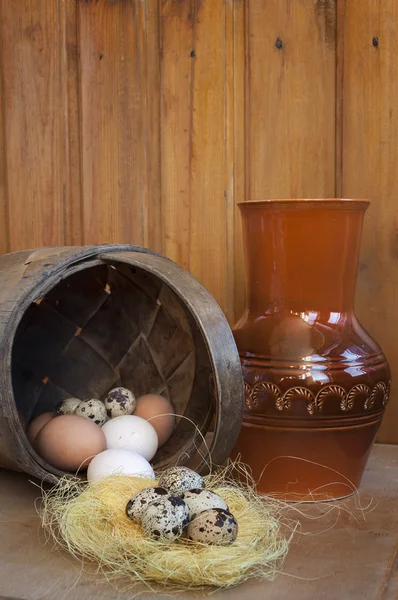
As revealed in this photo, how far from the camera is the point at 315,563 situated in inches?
50.6

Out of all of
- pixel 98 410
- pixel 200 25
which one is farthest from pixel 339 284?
pixel 200 25

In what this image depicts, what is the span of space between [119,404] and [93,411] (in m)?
0.07

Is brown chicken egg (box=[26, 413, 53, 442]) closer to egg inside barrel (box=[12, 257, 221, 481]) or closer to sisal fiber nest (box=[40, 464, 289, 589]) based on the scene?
egg inside barrel (box=[12, 257, 221, 481])

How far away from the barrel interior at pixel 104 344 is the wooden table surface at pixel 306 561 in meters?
0.38

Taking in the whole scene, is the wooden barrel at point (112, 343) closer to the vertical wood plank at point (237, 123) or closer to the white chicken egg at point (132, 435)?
the white chicken egg at point (132, 435)

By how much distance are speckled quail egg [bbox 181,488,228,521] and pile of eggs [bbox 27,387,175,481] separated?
0.19m

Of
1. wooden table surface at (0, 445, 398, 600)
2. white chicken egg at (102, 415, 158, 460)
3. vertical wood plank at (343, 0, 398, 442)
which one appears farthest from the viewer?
vertical wood plank at (343, 0, 398, 442)

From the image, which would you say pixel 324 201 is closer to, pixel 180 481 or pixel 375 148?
pixel 375 148

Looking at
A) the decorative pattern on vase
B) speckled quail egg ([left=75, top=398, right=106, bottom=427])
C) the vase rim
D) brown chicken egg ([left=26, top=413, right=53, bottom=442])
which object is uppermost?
the vase rim

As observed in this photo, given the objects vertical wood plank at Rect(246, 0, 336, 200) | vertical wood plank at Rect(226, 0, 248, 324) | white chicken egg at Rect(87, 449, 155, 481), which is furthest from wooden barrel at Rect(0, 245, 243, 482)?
vertical wood plank at Rect(246, 0, 336, 200)

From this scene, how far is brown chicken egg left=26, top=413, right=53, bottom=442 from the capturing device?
174cm

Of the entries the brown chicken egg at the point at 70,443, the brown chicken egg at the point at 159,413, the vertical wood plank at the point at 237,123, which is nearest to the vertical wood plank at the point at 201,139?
the vertical wood plank at the point at 237,123

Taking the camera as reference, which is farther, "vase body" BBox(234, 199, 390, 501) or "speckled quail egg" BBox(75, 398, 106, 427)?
"speckled quail egg" BBox(75, 398, 106, 427)

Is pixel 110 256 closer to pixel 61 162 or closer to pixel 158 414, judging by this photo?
pixel 158 414
